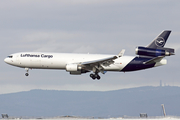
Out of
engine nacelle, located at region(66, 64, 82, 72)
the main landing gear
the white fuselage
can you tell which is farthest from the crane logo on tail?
engine nacelle, located at region(66, 64, 82, 72)

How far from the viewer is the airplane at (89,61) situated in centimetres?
7831

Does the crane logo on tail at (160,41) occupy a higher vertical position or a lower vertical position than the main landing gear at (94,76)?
higher

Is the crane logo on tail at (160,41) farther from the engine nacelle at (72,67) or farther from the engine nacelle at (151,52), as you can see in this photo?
the engine nacelle at (72,67)

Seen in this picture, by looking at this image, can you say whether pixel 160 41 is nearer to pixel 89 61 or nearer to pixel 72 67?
pixel 89 61

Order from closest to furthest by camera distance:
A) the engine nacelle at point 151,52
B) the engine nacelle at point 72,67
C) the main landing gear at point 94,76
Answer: the engine nacelle at point 72,67
the engine nacelle at point 151,52
the main landing gear at point 94,76

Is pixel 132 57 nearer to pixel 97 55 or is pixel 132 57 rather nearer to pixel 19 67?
pixel 97 55

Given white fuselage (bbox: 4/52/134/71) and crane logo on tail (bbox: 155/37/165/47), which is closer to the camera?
white fuselage (bbox: 4/52/134/71)

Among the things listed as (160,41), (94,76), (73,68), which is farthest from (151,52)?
(73,68)

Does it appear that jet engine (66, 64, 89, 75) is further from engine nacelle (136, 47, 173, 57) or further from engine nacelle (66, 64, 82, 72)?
engine nacelle (136, 47, 173, 57)

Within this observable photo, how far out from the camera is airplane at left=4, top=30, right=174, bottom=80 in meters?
78.3

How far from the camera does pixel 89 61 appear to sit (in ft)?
259

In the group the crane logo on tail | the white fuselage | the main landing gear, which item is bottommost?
the main landing gear

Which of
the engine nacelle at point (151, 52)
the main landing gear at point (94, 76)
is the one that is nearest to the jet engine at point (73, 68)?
the main landing gear at point (94, 76)

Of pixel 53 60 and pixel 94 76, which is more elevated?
pixel 53 60
